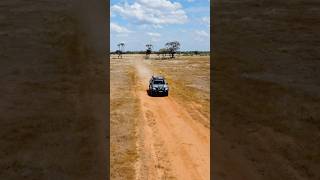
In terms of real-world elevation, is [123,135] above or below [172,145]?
above

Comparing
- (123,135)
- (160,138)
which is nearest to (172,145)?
(160,138)

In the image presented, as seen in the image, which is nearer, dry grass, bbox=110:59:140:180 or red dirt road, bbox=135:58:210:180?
red dirt road, bbox=135:58:210:180

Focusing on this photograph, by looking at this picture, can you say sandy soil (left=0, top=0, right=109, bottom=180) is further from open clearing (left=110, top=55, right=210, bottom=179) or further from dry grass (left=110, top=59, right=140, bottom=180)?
open clearing (left=110, top=55, right=210, bottom=179)

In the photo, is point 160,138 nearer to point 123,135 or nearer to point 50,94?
point 123,135
